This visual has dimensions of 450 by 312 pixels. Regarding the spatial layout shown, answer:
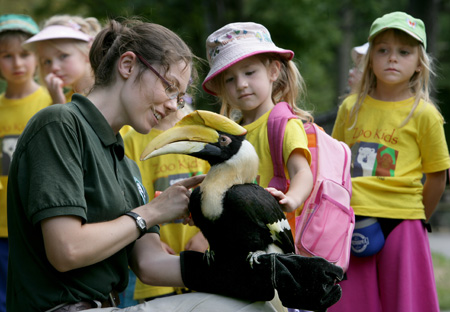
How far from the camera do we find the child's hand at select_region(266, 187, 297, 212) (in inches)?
108

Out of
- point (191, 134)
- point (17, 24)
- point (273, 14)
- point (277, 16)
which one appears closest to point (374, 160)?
point (191, 134)

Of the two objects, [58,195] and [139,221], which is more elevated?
[58,195]

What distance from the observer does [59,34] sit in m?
4.97

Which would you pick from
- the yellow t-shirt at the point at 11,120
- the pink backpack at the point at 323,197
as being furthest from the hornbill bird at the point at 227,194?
the yellow t-shirt at the point at 11,120

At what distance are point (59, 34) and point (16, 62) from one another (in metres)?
0.61

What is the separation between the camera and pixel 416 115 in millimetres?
4105

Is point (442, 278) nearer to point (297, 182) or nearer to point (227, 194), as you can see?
point (297, 182)

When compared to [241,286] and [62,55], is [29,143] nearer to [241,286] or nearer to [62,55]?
[241,286]

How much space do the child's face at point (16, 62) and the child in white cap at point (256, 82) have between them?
7.11 ft

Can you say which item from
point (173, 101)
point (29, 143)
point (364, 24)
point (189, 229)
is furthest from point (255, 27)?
point (364, 24)

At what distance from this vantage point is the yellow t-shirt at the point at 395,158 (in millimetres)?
4023

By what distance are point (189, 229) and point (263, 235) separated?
169cm

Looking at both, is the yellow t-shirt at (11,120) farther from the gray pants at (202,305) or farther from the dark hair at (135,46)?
the gray pants at (202,305)

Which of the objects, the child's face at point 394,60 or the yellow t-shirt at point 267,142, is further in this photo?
the child's face at point 394,60
